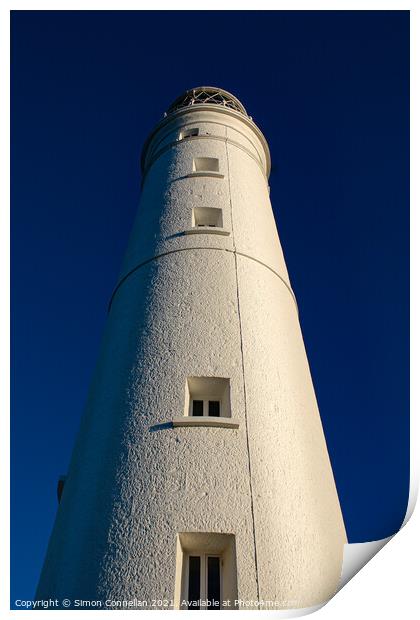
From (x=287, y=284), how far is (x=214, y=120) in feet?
23.7

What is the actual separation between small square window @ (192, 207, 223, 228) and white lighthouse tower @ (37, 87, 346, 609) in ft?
0.11

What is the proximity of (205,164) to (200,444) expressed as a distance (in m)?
9.22

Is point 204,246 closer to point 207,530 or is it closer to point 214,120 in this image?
point 207,530

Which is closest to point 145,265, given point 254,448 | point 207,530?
point 254,448

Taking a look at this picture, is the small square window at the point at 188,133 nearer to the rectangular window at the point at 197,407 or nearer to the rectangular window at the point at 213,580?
the rectangular window at the point at 197,407

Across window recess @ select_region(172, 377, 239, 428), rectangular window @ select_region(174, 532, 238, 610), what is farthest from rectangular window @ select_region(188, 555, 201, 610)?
window recess @ select_region(172, 377, 239, 428)

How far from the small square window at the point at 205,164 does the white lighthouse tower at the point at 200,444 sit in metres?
1.82

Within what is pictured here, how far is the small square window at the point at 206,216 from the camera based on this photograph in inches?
511

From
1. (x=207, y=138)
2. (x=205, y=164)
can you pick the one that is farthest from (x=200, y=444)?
(x=207, y=138)

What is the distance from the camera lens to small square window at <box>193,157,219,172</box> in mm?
15023

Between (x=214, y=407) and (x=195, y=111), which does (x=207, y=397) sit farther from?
(x=195, y=111)

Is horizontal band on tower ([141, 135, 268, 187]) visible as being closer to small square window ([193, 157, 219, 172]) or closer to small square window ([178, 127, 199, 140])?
small square window ([178, 127, 199, 140])

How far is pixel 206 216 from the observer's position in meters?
13.1

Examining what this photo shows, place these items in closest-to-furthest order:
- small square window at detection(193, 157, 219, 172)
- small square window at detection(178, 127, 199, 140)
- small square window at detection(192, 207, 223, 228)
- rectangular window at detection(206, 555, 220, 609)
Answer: rectangular window at detection(206, 555, 220, 609) < small square window at detection(192, 207, 223, 228) < small square window at detection(193, 157, 219, 172) < small square window at detection(178, 127, 199, 140)
